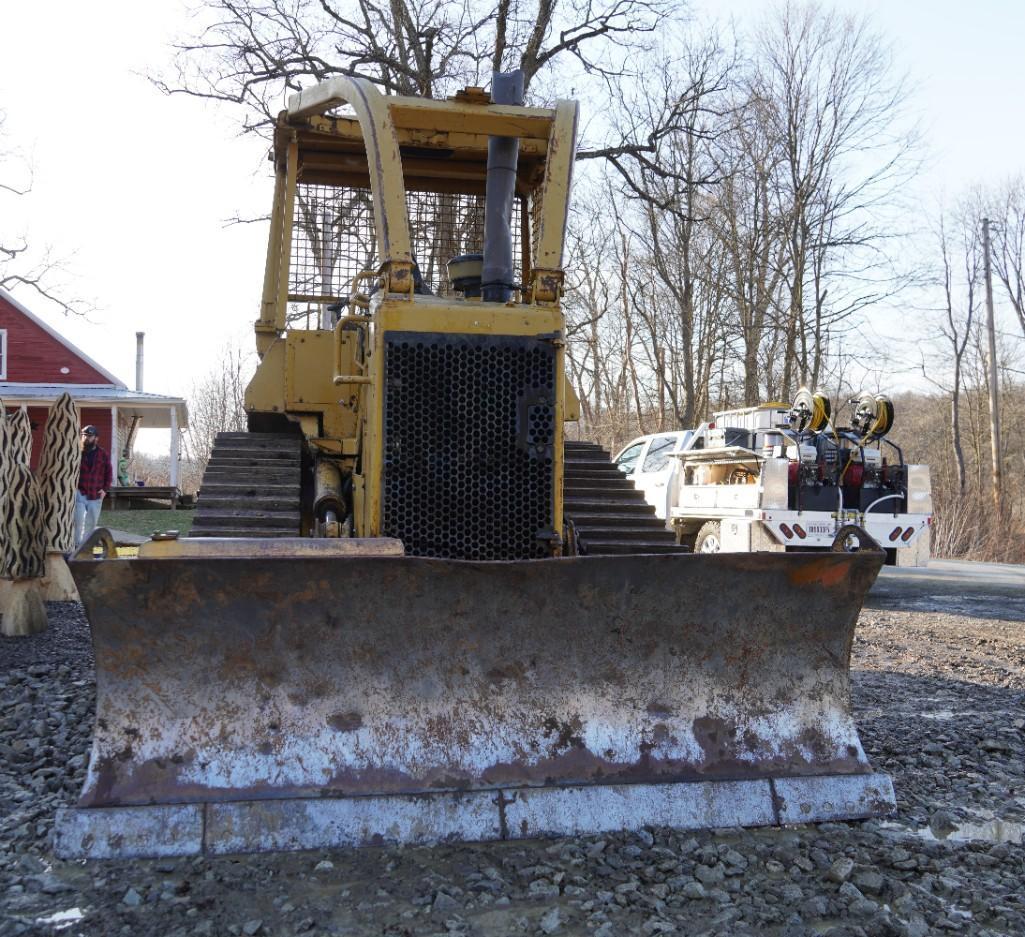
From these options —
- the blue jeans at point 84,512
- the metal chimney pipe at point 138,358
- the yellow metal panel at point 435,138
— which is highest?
the metal chimney pipe at point 138,358

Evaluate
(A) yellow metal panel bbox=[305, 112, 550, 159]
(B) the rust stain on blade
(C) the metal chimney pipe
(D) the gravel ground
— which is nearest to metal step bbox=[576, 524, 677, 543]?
(B) the rust stain on blade

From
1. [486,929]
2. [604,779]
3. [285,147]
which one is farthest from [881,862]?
[285,147]

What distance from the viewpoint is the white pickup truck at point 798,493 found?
1109 cm

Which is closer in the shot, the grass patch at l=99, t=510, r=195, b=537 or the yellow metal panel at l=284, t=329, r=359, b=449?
the yellow metal panel at l=284, t=329, r=359, b=449

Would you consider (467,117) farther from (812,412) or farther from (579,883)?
(812,412)

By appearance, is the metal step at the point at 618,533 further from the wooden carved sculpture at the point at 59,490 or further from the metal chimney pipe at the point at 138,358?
the metal chimney pipe at the point at 138,358

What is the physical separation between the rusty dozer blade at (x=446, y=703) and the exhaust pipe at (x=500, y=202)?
155cm

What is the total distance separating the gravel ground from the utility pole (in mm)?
22770

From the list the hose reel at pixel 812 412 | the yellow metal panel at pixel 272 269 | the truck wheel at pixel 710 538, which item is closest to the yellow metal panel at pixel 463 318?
the yellow metal panel at pixel 272 269

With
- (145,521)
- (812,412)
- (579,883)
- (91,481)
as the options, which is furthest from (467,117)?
(145,521)

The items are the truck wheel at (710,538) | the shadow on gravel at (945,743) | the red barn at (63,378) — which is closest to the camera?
the shadow on gravel at (945,743)

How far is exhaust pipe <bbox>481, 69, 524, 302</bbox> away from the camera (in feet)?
15.3

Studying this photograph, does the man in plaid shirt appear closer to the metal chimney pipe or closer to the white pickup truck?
the white pickup truck

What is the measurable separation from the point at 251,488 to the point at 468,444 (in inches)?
57.2
